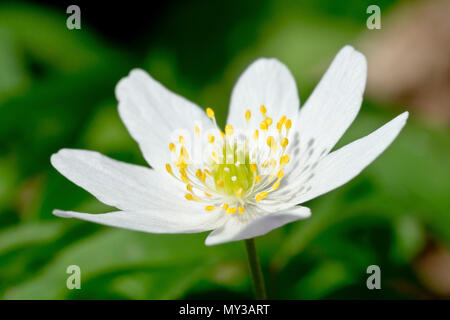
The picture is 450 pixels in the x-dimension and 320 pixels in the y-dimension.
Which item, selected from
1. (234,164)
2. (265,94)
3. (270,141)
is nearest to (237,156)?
(234,164)

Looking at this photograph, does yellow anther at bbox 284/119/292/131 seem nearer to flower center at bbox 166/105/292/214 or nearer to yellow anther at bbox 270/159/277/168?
flower center at bbox 166/105/292/214

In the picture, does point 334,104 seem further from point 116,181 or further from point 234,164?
point 116,181

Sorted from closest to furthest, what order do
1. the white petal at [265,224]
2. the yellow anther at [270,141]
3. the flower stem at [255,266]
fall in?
1. the white petal at [265,224]
2. the flower stem at [255,266]
3. the yellow anther at [270,141]

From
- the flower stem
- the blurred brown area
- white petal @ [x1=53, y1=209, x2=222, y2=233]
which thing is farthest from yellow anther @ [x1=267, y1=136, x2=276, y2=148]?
the blurred brown area

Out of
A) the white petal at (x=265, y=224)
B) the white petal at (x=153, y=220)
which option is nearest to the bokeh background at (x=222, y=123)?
the white petal at (x=153, y=220)

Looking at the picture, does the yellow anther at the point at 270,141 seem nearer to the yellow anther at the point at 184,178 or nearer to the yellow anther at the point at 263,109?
the yellow anther at the point at 263,109
